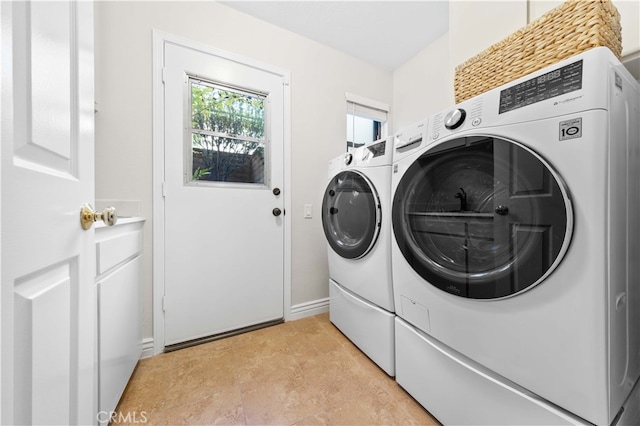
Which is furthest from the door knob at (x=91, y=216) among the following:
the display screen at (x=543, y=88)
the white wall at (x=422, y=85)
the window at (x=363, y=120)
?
the white wall at (x=422, y=85)

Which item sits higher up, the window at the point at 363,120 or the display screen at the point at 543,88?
the window at the point at 363,120

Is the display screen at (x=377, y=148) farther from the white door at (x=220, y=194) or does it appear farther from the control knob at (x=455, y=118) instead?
the white door at (x=220, y=194)

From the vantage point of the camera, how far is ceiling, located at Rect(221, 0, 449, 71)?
162 cm

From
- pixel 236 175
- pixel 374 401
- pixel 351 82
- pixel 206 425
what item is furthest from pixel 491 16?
A: pixel 206 425

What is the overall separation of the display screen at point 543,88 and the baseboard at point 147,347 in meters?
2.02

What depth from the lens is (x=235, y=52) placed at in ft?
5.40

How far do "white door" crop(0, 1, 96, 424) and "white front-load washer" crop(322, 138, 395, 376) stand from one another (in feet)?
3.55

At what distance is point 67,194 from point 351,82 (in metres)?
2.18

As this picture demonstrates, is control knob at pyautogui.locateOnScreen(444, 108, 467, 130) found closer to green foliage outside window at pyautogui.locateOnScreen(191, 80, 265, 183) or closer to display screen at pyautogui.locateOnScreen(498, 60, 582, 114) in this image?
display screen at pyautogui.locateOnScreen(498, 60, 582, 114)

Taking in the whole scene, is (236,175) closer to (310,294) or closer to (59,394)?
(310,294)

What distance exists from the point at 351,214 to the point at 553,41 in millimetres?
1041

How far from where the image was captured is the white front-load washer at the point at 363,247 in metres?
1.15

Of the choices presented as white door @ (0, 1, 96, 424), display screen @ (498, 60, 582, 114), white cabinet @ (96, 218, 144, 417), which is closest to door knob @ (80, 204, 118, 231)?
white door @ (0, 1, 96, 424)

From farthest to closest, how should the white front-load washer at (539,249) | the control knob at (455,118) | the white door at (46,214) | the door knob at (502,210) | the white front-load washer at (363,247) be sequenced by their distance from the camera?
the white front-load washer at (363,247)
the control knob at (455,118)
the door knob at (502,210)
the white front-load washer at (539,249)
the white door at (46,214)
